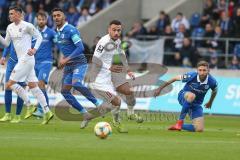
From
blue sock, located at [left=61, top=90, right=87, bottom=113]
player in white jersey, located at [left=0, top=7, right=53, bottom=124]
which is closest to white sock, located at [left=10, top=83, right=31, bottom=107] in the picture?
player in white jersey, located at [left=0, top=7, right=53, bottom=124]

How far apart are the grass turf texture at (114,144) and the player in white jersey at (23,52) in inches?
30.5

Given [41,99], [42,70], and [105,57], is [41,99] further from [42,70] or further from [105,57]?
[42,70]

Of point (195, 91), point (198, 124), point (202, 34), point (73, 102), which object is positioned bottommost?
point (198, 124)

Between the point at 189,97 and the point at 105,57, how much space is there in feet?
7.32

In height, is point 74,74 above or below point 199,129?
above

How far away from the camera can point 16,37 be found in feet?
65.6

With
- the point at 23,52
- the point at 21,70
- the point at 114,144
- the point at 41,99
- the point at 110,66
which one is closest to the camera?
the point at 114,144

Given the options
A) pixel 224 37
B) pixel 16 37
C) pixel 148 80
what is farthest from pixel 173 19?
pixel 16 37

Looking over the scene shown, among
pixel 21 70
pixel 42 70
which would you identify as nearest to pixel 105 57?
pixel 21 70

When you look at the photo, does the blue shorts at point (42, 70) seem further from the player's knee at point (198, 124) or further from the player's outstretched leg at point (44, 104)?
the player's knee at point (198, 124)

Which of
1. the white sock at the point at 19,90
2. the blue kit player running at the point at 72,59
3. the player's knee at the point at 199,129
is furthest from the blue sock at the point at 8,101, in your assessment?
the player's knee at the point at 199,129

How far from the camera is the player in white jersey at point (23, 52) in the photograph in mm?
19719

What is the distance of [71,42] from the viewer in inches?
771

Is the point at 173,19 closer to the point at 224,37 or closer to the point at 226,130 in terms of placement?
the point at 224,37
